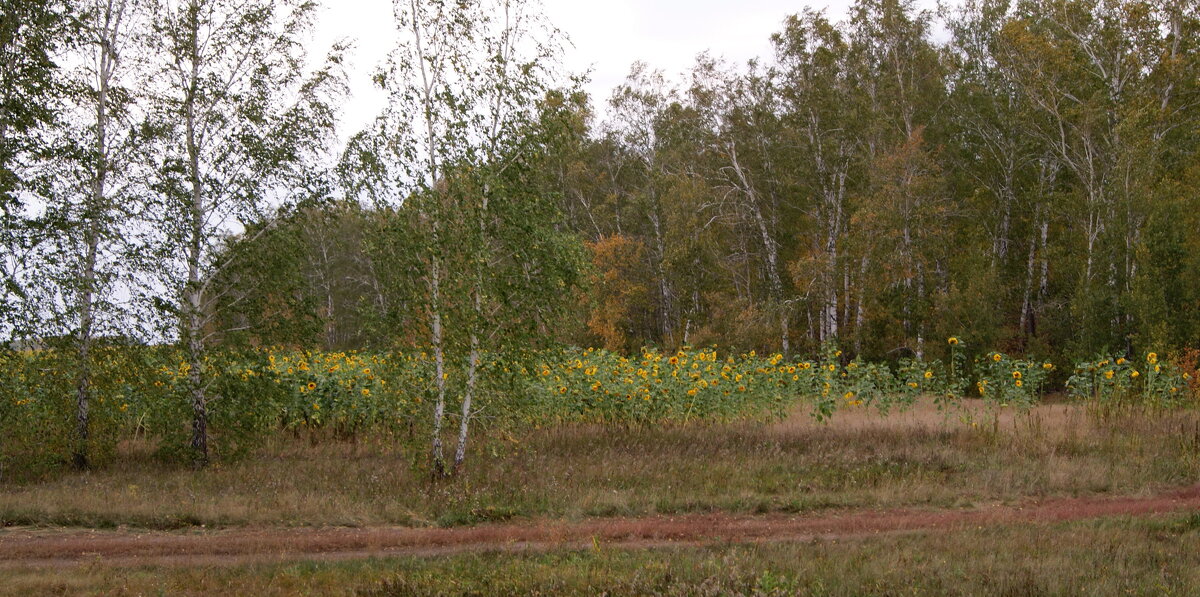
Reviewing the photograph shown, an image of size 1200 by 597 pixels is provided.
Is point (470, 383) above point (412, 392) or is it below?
above

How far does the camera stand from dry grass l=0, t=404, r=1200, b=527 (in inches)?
396

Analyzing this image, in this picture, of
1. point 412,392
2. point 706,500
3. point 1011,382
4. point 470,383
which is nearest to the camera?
point 706,500

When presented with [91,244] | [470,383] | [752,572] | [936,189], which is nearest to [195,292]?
[91,244]

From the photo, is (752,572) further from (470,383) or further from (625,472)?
(470,383)

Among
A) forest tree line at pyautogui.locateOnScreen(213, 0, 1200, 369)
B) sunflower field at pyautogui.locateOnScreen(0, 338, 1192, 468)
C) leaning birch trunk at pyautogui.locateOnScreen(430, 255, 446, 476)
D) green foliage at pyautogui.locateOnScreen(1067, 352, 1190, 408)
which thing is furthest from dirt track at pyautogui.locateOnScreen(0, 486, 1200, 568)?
forest tree line at pyautogui.locateOnScreen(213, 0, 1200, 369)

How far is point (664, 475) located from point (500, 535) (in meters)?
2.86

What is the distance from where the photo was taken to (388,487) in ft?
Answer: 35.9

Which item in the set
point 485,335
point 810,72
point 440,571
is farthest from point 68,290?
point 810,72

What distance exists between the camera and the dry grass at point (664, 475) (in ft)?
33.0

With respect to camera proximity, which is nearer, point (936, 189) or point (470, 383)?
point (470, 383)

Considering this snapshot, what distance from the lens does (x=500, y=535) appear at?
352 inches

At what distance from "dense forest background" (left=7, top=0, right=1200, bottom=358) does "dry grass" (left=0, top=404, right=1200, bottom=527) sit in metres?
1.86

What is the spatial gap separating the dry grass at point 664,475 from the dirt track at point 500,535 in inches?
16.4

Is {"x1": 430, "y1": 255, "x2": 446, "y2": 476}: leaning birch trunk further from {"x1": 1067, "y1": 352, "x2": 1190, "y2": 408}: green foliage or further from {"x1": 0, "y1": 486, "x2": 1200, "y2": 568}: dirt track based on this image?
{"x1": 1067, "y1": 352, "x2": 1190, "y2": 408}: green foliage
